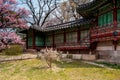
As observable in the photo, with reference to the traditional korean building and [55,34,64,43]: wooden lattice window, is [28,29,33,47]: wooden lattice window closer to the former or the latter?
the traditional korean building

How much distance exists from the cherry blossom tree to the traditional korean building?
6311mm

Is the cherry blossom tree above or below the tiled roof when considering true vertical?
below

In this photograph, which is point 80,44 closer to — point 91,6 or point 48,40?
point 91,6

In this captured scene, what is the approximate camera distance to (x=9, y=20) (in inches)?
735

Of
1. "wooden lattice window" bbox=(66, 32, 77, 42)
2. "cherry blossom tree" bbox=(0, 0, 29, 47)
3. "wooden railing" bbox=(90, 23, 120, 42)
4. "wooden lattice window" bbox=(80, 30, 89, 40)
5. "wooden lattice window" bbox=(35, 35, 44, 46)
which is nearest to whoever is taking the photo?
"wooden railing" bbox=(90, 23, 120, 42)

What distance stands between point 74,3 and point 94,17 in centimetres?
1608

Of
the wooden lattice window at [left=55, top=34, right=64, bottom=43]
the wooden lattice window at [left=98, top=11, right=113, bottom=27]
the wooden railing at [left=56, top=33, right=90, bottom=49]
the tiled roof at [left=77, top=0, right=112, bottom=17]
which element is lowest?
the wooden railing at [left=56, top=33, right=90, bottom=49]

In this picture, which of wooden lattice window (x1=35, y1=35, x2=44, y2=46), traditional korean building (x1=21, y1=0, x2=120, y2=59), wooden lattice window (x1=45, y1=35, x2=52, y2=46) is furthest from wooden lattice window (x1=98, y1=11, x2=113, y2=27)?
wooden lattice window (x1=35, y1=35, x2=44, y2=46)

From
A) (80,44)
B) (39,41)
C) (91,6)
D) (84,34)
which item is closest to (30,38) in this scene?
(39,41)

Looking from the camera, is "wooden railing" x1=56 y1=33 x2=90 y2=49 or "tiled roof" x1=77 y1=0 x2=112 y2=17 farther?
"wooden railing" x1=56 y1=33 x2=90 y2=49

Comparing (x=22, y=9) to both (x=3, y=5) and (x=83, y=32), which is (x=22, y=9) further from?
(x=83, y=32)

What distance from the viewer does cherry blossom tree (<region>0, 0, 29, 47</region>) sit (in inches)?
712

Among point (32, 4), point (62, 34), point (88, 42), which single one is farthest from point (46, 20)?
point (88, 42)

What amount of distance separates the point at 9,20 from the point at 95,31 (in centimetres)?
849
